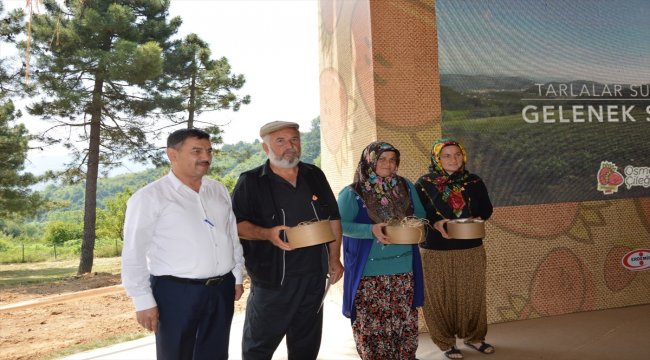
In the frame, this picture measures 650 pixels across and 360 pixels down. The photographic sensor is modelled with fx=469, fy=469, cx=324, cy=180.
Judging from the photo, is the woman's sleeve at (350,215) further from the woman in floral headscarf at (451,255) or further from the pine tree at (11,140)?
the pine tree at (11,140)

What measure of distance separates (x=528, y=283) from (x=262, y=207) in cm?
254

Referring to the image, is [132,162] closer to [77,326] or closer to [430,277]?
[77,326]

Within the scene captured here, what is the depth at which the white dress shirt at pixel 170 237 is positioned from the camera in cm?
169

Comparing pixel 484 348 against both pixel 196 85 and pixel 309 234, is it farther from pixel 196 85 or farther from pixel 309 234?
pixel 196 85

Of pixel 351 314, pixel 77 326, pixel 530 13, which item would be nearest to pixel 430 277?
pixel 351 314

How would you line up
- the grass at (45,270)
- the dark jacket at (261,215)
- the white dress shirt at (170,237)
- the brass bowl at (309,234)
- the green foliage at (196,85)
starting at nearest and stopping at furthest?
the white dress shirt at (170,237) < the brass bowl at (309,234) < the dark jacket at (261,215) < the grass at (45,270) < the green foliage at (196,85)

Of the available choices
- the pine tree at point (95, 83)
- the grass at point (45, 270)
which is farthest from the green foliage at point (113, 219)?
the pine tree at point (95, 83)

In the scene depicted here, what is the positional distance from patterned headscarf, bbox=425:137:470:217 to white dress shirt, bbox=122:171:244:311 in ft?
4.61

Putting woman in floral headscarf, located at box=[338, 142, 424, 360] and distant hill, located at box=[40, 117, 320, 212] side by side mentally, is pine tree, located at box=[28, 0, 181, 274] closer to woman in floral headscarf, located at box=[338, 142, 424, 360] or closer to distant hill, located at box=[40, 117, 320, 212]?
distant hill, located at box=[40, 117, 320, 212]

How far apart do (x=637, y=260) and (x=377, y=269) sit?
2.82 m

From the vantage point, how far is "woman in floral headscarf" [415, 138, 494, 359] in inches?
109

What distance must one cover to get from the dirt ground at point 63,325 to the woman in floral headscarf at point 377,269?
363 cm

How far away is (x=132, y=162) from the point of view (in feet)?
49.8

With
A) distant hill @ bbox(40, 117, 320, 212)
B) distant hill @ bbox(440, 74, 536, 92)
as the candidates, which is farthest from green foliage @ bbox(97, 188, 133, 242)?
distant hill @ bbox(440, 74, 536, 92)
